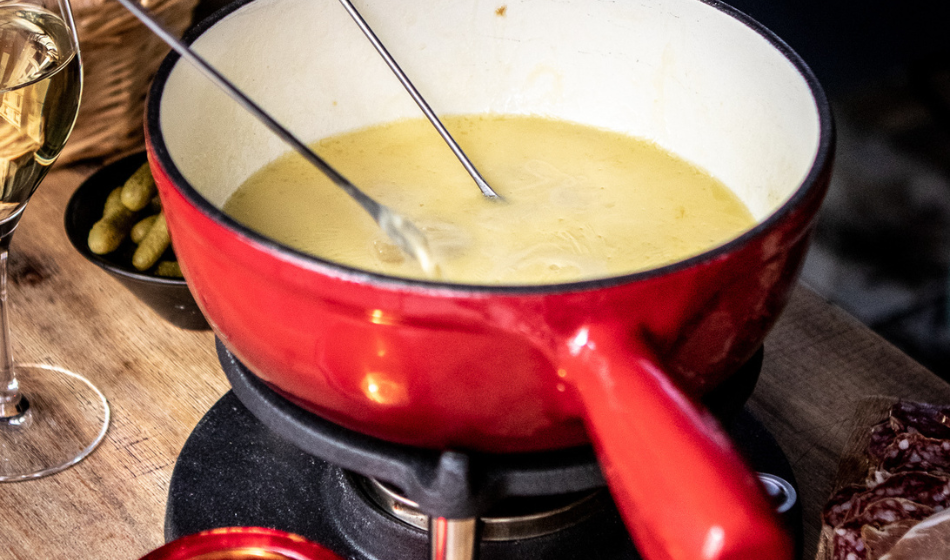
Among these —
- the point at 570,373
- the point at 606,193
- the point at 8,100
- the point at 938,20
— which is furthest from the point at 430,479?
the point at 938,20

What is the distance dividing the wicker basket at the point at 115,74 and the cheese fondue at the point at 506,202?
0.34m

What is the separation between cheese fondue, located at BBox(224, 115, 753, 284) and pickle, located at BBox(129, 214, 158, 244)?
0.25 meters

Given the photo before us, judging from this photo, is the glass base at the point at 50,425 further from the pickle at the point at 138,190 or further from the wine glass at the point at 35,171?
the pickle at the point at 138,190

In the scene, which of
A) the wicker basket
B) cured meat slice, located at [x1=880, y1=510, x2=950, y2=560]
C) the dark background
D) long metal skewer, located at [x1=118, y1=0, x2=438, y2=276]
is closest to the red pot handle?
long metal skewer, located at [x1=118, y1=0, x2=438, y2=276]

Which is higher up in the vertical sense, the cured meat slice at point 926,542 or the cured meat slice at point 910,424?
the cured meat slice at point 926,542

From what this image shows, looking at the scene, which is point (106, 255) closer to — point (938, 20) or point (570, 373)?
point (570, 373)

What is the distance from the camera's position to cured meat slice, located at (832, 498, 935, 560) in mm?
612

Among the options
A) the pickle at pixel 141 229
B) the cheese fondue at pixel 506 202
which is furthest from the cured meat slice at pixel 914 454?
the pickle at pixel 141 229

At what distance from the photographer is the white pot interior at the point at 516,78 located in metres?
0.63

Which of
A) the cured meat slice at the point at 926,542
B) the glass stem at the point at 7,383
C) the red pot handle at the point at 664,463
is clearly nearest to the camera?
the red pot handle at the point at 664,463

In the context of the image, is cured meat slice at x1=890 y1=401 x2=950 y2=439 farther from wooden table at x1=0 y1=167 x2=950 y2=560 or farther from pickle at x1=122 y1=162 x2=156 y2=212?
A: pickle at x1=122 y1=162 x2=156 y2=212

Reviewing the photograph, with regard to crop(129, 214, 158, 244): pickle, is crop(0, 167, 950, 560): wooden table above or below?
below

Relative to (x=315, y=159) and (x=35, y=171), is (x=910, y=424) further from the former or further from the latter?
(x=35, y=171)

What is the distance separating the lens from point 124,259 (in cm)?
91
